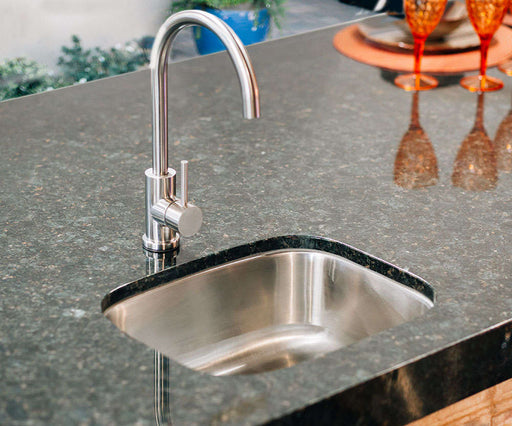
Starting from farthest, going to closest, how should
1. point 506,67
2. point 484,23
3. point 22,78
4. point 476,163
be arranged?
point 22,78 < point 506,67 < point 484,23 < point 476,163

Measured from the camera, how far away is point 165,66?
0.96 meters

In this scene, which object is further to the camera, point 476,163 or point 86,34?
point 86,34

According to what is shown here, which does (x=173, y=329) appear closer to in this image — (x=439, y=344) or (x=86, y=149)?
(x=439, y=344)

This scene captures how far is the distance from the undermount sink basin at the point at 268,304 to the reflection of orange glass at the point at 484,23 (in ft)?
2.57

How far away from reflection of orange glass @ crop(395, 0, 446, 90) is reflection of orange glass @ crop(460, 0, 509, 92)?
2.7 inches

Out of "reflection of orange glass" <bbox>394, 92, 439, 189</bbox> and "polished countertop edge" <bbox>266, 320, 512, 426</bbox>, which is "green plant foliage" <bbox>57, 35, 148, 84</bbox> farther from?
"polished countertop edge" <bbox>266, 320, 512, 426</bbox>

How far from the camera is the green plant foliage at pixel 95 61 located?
3025 millimetres

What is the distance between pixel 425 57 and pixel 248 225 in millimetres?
952

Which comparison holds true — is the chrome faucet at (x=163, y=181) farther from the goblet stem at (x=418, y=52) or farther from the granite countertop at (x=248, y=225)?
the goblet stem at (x=418, y=52)

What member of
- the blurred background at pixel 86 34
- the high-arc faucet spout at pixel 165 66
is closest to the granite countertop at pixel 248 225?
the high-arc faucet spout at pixel 165 66

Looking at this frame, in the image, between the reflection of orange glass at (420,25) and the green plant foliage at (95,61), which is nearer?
the reflection of orange glass at (420,25)

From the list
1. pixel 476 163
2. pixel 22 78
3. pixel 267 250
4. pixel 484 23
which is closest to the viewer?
pixel 267 250

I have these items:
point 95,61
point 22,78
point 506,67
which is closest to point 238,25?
point 95,61

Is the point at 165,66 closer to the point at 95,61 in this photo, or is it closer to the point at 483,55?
the point at 483,55
